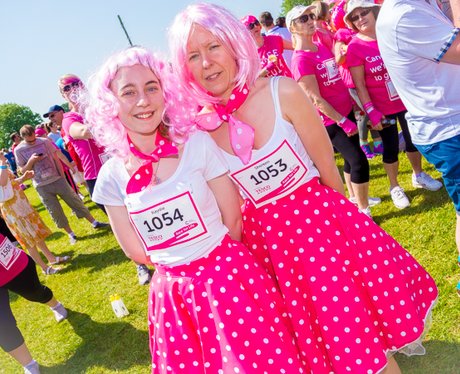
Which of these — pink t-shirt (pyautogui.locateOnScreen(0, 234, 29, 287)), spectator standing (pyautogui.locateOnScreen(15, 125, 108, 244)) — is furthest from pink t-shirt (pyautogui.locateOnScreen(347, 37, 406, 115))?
spectator standing (pyautogui.locateOnScreen(15, 125, 108, 244))

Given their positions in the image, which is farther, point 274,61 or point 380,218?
point 274,61

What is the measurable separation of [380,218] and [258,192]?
8.42 ft

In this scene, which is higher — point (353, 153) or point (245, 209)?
point (245, 209)

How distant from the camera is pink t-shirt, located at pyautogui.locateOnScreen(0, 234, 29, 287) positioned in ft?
11.1

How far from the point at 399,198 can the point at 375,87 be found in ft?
3.58

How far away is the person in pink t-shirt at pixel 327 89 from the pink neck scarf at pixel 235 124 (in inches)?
81.7

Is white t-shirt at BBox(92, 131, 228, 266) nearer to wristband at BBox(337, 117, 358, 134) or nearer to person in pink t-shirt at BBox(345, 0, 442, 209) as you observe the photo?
wristband at BBox(337, 117, 358, 134)

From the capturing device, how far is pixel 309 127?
1.94 m

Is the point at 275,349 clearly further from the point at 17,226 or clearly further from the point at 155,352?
the point at 17,226

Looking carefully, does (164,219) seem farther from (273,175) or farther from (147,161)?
(273,175)

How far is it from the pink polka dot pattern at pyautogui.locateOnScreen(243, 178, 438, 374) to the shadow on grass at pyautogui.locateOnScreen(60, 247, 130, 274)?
3969 millimetres

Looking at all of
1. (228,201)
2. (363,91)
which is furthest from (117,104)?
(363,91)

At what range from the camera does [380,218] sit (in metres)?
4.11

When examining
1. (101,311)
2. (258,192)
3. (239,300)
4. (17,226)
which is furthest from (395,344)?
(17,226)
